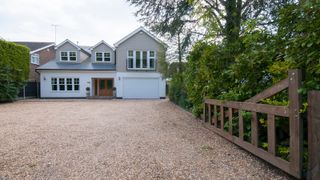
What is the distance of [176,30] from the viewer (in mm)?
12047

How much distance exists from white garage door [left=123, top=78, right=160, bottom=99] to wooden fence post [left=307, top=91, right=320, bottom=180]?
22700mm

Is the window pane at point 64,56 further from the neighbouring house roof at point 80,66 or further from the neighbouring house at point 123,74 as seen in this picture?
the neighbouring house at point 123,74

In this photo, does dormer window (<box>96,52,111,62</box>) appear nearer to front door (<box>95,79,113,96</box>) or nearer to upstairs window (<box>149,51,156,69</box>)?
front door (<box>95,79,113,96</box>)

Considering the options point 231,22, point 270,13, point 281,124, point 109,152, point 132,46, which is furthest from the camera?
point 132,46

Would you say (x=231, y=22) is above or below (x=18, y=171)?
above

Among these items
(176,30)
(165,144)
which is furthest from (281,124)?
(176,30)

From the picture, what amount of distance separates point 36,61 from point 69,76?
6740mm

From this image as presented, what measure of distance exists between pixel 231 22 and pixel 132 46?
53.3 feet

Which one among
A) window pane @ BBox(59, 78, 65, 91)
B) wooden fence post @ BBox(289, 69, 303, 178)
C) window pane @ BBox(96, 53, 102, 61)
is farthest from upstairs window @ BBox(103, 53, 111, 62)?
wooden fence post @ BBox(289, 69, 303, 178)

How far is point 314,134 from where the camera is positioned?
9.79 ft

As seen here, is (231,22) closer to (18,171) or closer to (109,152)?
(109,152)

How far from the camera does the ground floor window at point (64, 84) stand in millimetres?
25375

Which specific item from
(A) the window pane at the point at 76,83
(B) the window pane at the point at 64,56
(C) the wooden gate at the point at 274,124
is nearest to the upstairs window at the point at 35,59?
(B) the window pane at the point at 64,56

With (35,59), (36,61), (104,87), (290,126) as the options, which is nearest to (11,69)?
(104,87)
